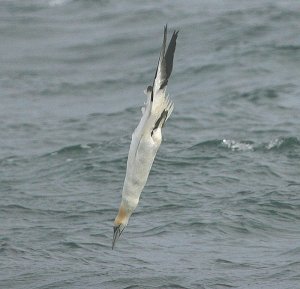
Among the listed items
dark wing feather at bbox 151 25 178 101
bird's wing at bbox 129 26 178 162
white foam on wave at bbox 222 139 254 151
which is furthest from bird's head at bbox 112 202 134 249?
white foam on wave at bbox 222 139 254 151

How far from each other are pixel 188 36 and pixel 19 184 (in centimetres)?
1051

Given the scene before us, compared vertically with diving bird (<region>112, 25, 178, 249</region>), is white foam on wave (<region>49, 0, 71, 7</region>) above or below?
Answer: below

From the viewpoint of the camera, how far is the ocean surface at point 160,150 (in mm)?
13906

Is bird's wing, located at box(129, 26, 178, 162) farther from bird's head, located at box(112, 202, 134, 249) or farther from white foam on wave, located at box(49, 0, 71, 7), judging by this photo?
white foam on wave, located at box(49, 0, 71, 7)

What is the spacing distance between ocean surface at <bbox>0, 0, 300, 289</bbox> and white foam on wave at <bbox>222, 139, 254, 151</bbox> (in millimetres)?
63

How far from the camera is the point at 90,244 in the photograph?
1496 centimetres

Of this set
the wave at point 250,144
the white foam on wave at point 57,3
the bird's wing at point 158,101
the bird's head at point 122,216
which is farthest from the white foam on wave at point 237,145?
the white foam on wave at point 57,3

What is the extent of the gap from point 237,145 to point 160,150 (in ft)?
4.58

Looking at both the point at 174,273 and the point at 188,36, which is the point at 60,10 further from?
the point at 174,273

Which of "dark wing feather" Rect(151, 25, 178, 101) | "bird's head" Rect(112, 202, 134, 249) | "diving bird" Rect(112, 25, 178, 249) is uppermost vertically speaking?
"dark wing feather" Rect(151, 25, 178, 101)

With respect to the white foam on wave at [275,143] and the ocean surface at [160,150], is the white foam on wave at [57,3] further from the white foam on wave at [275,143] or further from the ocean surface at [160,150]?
the white foam on wave at [275,143]

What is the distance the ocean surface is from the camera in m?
13.9

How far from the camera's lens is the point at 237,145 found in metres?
19.4

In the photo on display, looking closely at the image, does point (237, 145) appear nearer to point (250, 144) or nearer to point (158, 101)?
point (250, 144)
